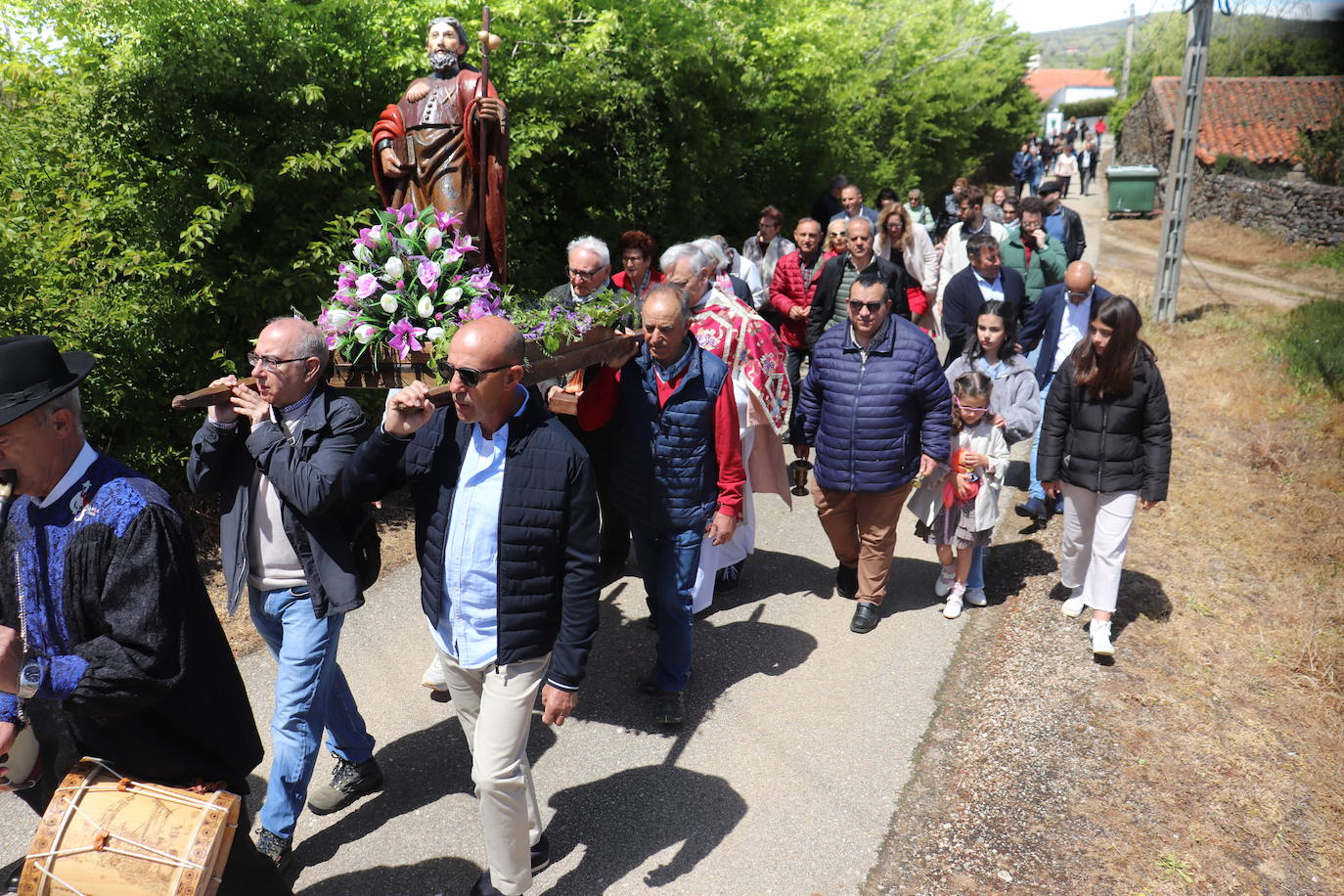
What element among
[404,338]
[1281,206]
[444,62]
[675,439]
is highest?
[444,62]

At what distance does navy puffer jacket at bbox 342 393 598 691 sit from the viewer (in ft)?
11.5

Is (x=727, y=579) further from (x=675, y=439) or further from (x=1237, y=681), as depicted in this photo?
(x=1237, y=681)

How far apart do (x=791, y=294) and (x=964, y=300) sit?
159 centimetres

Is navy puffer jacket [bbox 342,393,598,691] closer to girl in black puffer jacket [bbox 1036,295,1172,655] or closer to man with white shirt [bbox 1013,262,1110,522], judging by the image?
girl in black puffer jacket [bbox 1036,295,1172,655]

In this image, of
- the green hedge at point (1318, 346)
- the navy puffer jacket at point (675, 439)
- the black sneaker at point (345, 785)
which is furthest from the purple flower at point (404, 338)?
the green hedge at point (1318, 346)

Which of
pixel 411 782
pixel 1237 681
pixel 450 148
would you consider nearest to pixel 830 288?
pixel 450 148

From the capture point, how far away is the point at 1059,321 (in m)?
7.70

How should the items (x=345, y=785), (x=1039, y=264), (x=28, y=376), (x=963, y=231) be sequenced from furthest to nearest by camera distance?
(x=963, y=231) < (x=1039, y=264) < (x=345, y=785) < (x=28, y=376)

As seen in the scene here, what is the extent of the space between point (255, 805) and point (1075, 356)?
193 inches

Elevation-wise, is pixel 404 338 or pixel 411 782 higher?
pixel 404 338

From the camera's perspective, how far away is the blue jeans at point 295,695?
382 centimetres

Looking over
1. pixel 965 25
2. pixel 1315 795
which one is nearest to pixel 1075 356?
pixel 1315 795

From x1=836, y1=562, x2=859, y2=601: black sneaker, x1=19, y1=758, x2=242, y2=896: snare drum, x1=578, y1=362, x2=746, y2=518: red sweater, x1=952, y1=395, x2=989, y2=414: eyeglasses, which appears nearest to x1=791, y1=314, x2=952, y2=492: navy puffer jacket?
x1=952, y1=395, x2=989, y2=414: eyeglasses

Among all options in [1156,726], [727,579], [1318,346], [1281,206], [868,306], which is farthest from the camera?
[1281,206]
